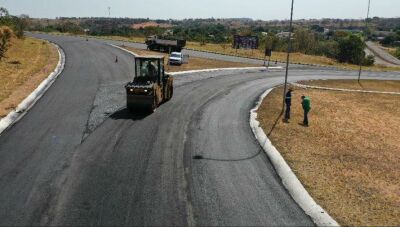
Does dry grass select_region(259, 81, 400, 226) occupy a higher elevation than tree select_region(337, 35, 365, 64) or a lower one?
lower

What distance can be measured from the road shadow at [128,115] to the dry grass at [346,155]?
6.63m

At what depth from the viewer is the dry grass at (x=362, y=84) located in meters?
42.0

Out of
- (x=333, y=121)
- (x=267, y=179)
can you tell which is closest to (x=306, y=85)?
(x=333, y=121)

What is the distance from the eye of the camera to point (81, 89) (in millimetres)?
28625

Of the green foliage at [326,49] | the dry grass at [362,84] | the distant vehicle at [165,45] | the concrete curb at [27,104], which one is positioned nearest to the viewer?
the concrete curb at [27,104]

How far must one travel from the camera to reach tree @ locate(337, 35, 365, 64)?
270 ft

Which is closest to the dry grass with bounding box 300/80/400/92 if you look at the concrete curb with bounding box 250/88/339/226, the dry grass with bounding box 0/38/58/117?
the concrete curb with bounding box 250/88/339/226

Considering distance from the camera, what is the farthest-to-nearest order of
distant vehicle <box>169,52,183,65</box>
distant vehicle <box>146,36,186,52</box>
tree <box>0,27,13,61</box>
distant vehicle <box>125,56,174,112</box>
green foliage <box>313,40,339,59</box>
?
green foliage <box>313,40,339,59</box>, distant vehicle <box>146,36,186,52</box>, distant vehicle <box>169,52,183,65</box>, tree <box>0,27,13,61</box>, distant vehicle <box>125,56,174,112</box>

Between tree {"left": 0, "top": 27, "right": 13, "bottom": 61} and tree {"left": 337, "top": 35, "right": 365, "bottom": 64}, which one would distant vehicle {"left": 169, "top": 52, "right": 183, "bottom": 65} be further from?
tree {"left": 337, "top": 35, "right": 365, "bottom": 64}

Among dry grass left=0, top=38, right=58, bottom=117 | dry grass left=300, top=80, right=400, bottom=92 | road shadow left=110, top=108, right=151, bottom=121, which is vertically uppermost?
dry grass left=0, top=38, right=58, bottom=117

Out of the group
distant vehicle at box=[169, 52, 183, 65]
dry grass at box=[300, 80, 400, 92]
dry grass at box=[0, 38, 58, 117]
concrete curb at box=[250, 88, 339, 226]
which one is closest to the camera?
concrete curb at box=[250, 88, 339, 226]

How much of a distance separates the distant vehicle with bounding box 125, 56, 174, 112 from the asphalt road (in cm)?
66

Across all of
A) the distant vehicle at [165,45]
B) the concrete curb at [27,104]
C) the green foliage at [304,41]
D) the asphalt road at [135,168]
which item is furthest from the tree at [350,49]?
the concrete curb at [27,104]

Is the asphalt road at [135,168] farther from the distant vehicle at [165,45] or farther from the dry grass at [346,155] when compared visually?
the distant vehicle at [165,45]
